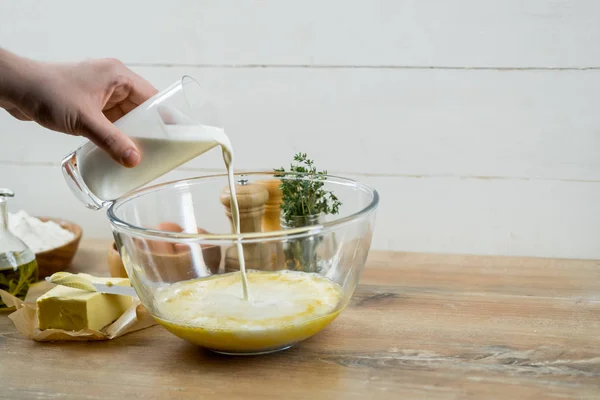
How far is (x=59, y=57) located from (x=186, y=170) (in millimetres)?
473

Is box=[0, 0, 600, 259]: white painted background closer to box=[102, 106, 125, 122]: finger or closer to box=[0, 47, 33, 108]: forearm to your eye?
box=[102, 106, 125, 122]: finger

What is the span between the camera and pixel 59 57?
79.1 inches

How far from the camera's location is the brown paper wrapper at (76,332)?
1.20 meters

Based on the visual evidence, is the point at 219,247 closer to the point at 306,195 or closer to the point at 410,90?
the point at 306,195

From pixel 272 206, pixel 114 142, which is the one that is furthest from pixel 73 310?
pixel 272 206

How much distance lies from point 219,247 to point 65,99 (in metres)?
0.33

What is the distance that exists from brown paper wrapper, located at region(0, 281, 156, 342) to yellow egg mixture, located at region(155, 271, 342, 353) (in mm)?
115

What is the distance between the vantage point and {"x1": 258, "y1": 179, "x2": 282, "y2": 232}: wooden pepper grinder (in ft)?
4.59

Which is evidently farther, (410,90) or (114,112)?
(410,90)

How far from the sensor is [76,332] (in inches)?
47.0

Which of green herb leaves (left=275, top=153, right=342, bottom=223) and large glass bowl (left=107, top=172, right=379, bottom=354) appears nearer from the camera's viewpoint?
large glass bowl (left=107, top=172, right=379, bottom=354)

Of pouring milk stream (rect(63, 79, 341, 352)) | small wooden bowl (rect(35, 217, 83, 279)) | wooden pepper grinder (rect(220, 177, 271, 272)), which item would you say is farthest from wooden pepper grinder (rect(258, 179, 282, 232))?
small wooden bowl (rect(35, 217, 83, 279))

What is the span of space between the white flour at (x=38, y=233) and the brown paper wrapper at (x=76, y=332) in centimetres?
27

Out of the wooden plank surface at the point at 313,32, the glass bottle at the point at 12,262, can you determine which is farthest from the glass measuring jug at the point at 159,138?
the wooden plank surface at the point at 313,32
